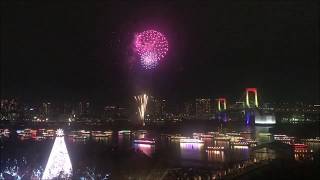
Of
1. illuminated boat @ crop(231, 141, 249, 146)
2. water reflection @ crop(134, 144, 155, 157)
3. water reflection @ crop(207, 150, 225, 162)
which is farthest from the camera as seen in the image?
illuminated boat @ crop(231, 141, 249, 146)

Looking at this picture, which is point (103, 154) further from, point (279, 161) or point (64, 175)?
point (64, 175)

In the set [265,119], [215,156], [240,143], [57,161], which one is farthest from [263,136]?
[57,161]

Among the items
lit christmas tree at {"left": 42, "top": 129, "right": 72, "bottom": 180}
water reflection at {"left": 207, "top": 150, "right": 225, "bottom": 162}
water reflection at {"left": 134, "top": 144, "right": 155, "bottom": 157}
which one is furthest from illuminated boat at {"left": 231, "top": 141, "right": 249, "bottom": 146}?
lit christmas tree at {"left": 42, "top": 129, "right": 72, "bottom": 180}

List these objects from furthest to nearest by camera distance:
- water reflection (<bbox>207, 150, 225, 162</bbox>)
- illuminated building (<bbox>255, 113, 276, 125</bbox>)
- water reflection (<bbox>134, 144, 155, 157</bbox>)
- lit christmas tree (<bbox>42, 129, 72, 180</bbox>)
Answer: illuminated building (<bbox>255, 113, 276, 125</bbox>) < water reflection (<bbox>134, 144, 155, 157</bbox>) < water reflection (<bbox>207, 150, 225, 162</bbox>) < lit christmas tree (<bbox>42, 129, 72, 180</bbox>)

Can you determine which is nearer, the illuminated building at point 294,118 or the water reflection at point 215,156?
the water reflection at point 215,156

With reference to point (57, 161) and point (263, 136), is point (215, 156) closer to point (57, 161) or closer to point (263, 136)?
point (263, 136)

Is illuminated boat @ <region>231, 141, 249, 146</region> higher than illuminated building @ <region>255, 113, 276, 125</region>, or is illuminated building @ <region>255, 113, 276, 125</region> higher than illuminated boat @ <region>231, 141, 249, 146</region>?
illuminated building @ <region>255, 113, 276, 125</region>

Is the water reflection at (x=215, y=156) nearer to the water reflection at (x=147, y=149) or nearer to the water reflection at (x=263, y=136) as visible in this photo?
the water reflection at (x=147, y=149)

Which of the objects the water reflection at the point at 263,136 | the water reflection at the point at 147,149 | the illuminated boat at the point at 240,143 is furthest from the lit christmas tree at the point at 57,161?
the water reflection at the point at 263,136

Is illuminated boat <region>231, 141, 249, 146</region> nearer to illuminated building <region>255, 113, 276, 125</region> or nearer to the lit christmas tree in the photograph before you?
illuminated building <region>255, 113, 276, 125</region>

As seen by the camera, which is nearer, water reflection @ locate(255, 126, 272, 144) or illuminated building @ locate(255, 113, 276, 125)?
water reflection @ locate(255, 126, 272, 144)

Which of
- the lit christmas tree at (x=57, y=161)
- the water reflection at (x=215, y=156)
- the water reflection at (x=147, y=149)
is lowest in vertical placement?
the water reflection at (x=215, y=156)
